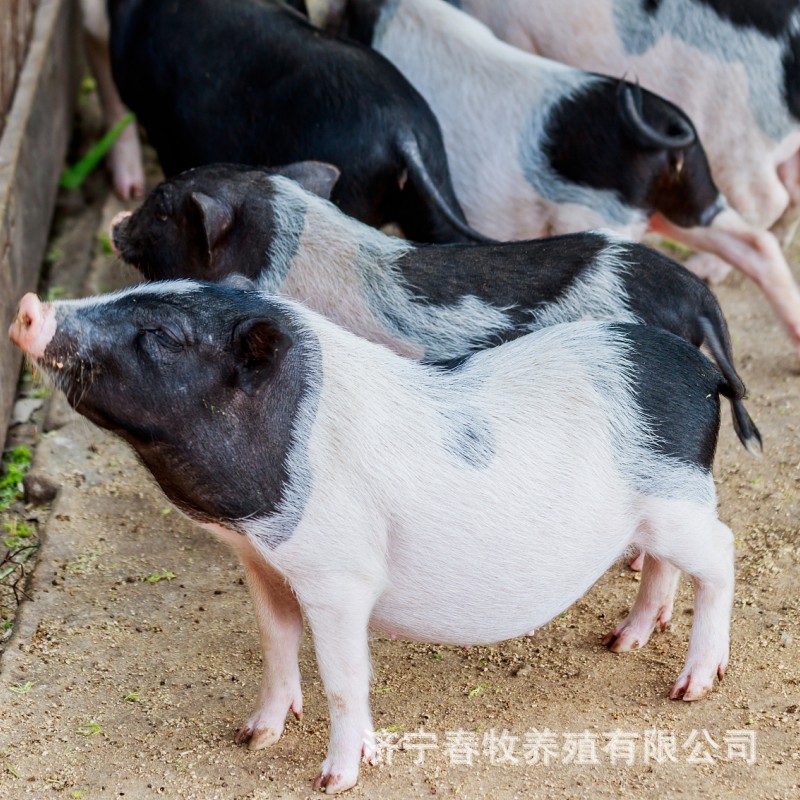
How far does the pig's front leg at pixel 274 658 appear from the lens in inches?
121

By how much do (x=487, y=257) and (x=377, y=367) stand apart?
0.74 meters

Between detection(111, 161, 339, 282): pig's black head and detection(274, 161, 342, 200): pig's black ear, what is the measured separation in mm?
51

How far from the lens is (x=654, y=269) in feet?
11.3

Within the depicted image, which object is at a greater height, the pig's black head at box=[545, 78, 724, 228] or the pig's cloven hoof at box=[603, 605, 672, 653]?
the pig's black head at box=[545, 78, 724, 228]

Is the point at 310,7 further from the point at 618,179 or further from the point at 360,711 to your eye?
the point at 360,711

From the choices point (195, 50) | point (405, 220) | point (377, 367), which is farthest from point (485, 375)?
point (195, 50)

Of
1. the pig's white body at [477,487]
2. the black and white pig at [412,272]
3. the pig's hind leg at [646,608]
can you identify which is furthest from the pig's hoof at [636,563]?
the pig's white body at [477,487]

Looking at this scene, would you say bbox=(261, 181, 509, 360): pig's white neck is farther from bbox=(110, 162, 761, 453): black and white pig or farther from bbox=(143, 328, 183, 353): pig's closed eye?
bbox=(143, 328, 183, 353): pig's closed eye

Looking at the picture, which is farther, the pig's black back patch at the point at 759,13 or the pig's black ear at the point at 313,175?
the pig's black back patch at the point at 759,13

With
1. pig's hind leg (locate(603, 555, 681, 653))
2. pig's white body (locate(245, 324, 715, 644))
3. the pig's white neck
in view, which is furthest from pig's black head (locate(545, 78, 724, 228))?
pig's hind leg (locate(603, 555, 681, 653))

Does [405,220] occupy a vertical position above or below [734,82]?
below

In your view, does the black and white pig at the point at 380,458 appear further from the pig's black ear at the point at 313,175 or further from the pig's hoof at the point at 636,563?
the pig's black ear at the point at 313,175

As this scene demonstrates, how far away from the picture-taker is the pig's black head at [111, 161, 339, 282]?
12.1ft

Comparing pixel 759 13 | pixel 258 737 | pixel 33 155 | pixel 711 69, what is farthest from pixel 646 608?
pixel 33 155
